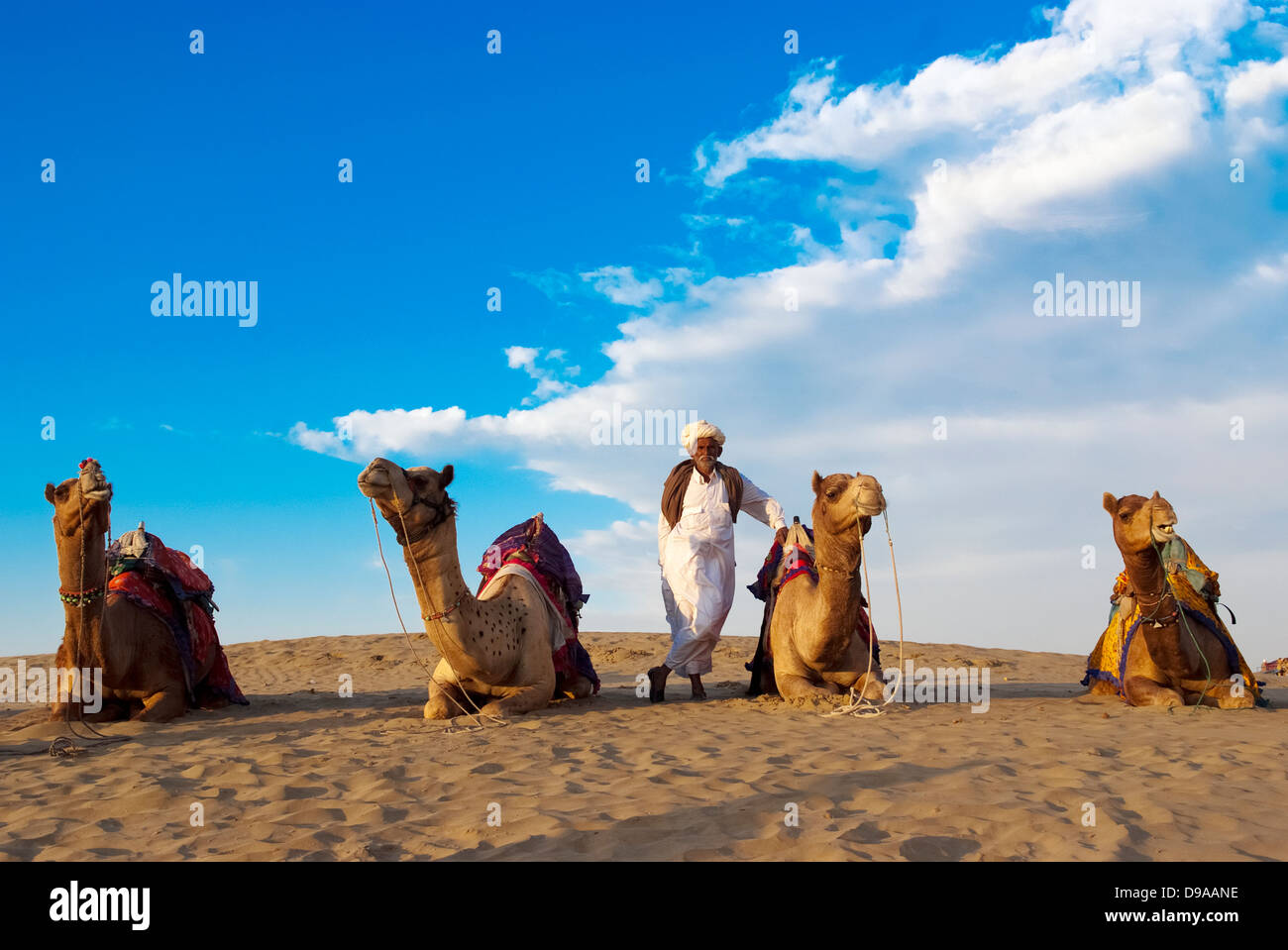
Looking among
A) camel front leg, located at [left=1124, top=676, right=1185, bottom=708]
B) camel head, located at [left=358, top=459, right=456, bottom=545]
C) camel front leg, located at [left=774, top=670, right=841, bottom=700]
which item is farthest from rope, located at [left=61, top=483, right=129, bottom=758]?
camel front leg, located at [left=1124, top=676, right=1185, bottom=708]

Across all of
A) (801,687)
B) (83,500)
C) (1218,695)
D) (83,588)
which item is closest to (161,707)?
(83,588)

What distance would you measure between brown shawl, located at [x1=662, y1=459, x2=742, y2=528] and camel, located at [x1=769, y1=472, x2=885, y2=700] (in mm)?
1501

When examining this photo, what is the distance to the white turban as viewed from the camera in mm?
10781

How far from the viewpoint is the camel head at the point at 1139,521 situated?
7.76m

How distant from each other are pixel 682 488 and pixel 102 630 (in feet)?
19.0

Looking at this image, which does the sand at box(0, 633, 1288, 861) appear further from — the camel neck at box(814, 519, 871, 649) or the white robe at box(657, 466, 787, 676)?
the white robe at box(657, 466, 787, 676)

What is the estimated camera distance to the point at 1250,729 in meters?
7.44

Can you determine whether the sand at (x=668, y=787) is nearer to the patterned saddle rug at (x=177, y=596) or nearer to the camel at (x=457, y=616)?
the camel at (x=457, y=616)

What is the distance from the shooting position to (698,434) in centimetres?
1077

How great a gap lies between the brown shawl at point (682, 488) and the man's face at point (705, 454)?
0.09m

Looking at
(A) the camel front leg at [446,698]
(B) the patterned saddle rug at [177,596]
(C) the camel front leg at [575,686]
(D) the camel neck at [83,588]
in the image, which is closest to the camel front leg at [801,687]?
(C) the camel front leg at [575,686]
